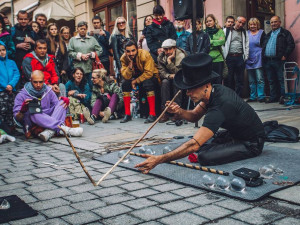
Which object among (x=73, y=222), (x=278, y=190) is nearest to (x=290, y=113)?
(x=278, y=190)

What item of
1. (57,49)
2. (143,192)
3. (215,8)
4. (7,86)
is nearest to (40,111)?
(7,86)

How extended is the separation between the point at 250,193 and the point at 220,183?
0.26 m

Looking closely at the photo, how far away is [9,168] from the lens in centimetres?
445

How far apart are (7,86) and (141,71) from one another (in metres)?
2.68

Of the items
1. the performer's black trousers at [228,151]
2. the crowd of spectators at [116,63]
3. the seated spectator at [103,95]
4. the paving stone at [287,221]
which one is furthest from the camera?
the seated spectator at [103,95]

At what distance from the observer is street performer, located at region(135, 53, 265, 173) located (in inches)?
141

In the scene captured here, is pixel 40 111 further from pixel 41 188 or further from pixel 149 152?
pixel 41 188

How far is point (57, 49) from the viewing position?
9.09m

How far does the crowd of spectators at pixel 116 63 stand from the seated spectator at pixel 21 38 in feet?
0.07

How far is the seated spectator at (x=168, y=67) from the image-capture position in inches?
303

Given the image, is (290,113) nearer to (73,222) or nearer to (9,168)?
(9,168)

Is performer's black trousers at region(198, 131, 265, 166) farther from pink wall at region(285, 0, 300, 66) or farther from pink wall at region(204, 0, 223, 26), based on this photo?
pink wall at region(204, 0, 223, 26)

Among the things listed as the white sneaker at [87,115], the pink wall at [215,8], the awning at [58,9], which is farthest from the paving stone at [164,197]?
the awning at [58,9]

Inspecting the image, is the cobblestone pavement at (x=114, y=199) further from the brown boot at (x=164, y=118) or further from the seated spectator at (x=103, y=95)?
the seated spectator at (x=103, y=95)
